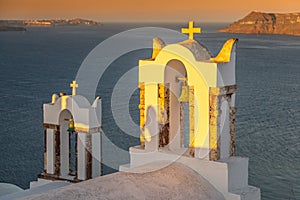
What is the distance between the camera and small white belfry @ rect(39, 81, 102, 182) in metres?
12.4

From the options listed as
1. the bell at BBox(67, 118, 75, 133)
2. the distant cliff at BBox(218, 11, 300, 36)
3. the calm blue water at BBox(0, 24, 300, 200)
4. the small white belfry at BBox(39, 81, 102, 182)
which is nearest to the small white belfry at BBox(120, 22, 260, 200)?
the small white belfry at BBox(39, 81, 102, 182)

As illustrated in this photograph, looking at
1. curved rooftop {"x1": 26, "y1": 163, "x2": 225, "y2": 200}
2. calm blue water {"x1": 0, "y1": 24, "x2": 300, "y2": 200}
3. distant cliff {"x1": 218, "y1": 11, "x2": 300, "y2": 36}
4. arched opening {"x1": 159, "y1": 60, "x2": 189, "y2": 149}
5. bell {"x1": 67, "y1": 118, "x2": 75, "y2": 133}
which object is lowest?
calm blue water {"x1": 0, "y1": 24, "x2": 300, "y2": 200}

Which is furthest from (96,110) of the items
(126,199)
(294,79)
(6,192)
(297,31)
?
(297,31)

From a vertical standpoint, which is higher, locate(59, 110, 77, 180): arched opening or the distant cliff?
the distant cliff

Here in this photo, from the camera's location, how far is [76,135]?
12.8 meters

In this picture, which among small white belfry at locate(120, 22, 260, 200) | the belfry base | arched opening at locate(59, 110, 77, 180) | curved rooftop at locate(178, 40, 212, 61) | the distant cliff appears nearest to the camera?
the belfry base

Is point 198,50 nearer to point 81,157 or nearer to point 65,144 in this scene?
point 81,157

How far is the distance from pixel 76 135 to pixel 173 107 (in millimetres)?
3181

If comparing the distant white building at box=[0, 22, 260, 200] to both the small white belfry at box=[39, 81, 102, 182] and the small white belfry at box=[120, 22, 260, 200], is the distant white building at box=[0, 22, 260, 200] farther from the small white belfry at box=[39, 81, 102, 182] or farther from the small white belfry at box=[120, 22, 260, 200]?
the small white belfry at box=[39, 81, 102, 182]

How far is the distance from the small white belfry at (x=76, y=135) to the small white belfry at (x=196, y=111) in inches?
99.6

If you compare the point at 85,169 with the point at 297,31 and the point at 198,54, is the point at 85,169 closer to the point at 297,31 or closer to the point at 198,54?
the point at 198,54

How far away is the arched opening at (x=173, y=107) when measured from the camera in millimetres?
10000

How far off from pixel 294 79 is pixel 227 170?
70.4m

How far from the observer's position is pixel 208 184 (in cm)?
919
